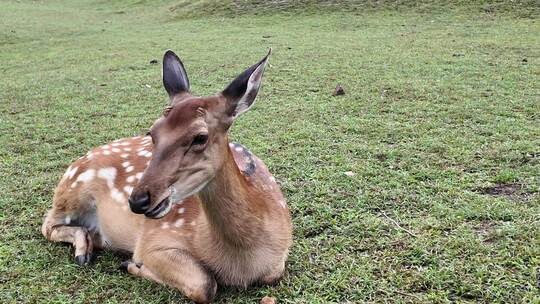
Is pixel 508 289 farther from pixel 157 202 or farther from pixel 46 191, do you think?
pixel 46 191

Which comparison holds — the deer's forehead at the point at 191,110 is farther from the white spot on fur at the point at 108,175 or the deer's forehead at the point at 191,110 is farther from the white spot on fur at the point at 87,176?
the white spot on fur at the point at 87,176

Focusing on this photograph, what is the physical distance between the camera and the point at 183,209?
10.8ft

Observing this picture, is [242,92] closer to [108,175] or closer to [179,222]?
[179,222]

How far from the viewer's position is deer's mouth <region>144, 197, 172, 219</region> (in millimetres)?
2473

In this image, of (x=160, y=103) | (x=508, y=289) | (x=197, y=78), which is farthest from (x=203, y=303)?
(x=197, y=78)

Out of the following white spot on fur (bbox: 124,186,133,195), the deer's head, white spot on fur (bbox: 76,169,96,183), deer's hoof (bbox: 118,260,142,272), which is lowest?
deer's hoof (bbox: 118,260,142,272)

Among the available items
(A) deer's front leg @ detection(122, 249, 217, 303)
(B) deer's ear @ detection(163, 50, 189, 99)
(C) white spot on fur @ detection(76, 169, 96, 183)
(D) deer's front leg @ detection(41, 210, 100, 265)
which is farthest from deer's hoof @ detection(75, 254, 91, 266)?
(B) deer's ear @ detection(163, 50, 189, 99)

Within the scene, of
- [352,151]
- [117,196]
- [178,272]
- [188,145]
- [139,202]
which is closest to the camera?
[139,202]

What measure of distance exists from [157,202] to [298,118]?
4.08 metres

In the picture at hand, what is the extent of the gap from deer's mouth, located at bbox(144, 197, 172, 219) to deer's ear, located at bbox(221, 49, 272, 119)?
20.6 inches

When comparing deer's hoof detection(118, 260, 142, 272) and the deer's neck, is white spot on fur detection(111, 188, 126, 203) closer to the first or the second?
deer's hoof detection(118, 260, 142, 272)

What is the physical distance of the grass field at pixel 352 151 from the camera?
3.16m

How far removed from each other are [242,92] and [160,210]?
67cm

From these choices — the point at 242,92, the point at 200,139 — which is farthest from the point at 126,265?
the point at 242,92
